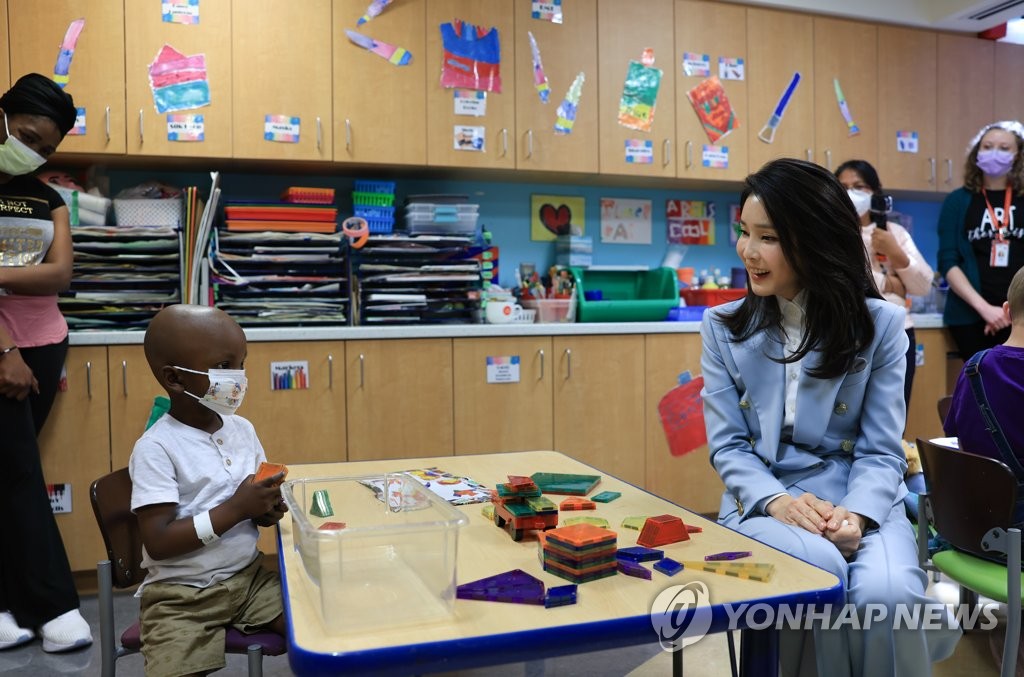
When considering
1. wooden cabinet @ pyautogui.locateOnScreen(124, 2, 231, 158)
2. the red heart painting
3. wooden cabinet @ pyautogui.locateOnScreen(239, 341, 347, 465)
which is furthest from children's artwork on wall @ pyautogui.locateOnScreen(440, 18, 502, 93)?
wooden cabinet @ pyautogui.locateOnScreen(239, 341, 347, 465)

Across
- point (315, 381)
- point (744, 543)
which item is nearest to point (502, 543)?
point (744, 543)

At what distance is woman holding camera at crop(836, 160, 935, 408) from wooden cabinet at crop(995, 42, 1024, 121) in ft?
4.86

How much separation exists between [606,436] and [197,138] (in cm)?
199

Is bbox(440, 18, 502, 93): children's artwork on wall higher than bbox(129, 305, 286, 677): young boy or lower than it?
higher

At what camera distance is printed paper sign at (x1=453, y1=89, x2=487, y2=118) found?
134 inches

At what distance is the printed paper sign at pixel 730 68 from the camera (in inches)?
151

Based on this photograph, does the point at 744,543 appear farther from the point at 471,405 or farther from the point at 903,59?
the point at 903,59

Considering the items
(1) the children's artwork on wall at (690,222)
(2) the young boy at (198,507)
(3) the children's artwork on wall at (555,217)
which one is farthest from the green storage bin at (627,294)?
(2) the young boy at (198,507)

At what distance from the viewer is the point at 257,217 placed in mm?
3154

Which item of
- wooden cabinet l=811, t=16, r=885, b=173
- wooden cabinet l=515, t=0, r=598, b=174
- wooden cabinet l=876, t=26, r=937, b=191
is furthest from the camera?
wooden cabinet l=876, t=26, r=937, b=191

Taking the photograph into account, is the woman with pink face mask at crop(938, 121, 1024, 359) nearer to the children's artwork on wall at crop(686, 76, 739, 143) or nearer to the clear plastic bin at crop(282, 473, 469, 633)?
the children's artwork on wall at crop(686, 76, 739, 143)

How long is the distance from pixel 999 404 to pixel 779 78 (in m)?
2.57

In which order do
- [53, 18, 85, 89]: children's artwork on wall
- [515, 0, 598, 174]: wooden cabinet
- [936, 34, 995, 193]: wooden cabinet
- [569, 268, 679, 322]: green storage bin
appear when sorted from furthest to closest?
[936, 34, 995, 193]: wooden cabinet, [569, 268, 679, 322]: green storage bin, [515, 0, 598, 174]: wooden cabinet, [53, 18, 85, 89]: children's artwork on wall

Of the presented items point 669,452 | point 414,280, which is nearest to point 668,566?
point 414,280
